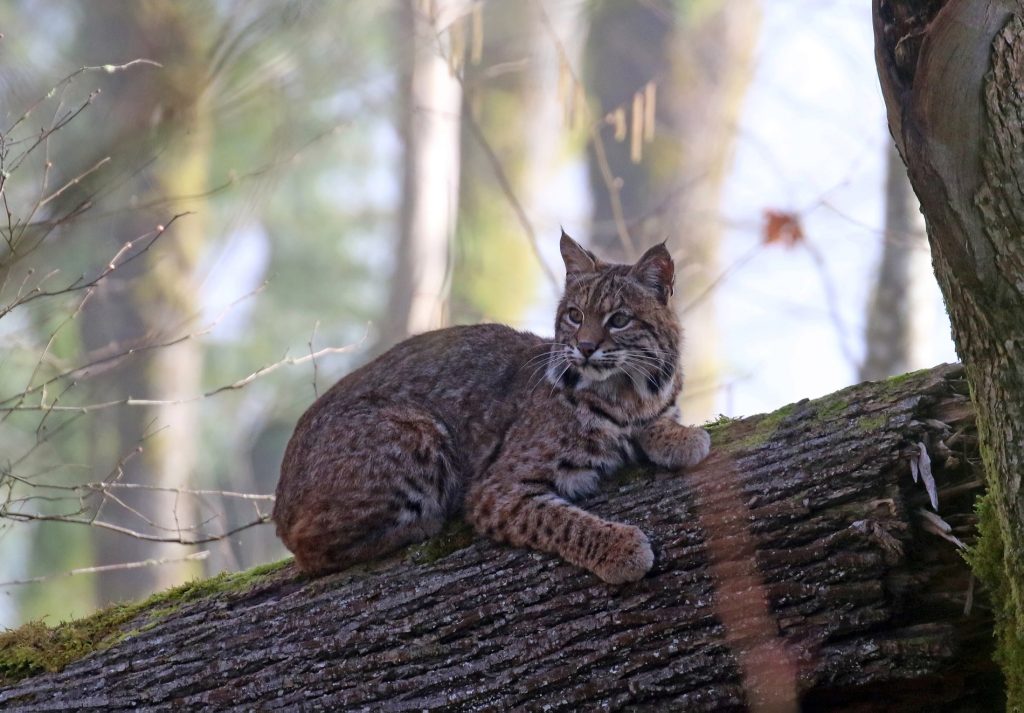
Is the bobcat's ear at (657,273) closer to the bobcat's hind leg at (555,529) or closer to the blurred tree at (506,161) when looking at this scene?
the bobcat's hind leg at (555,529)

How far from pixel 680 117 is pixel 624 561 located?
32.1 ft

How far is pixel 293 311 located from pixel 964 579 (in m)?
20.4

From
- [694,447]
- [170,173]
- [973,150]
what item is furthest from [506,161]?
[973,150]

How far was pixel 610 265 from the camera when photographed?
5.64 meters

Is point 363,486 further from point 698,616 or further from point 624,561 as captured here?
point 698,616

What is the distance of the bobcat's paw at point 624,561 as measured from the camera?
4.02 metres

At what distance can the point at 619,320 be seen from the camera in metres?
5.19

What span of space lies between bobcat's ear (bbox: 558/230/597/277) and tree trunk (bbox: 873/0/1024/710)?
231cm

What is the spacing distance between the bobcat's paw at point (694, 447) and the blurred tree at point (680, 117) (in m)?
7.08

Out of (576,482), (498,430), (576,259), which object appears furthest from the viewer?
(576,259)

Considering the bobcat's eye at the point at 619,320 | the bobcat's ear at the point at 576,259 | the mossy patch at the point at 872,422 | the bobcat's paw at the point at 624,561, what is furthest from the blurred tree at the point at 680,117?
the bobcat's paw at the point at 624,561

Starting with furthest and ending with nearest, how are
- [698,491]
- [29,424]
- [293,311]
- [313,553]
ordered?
1. [293,311]
2. [29,424]
3. [313,553]
4. [698,491]

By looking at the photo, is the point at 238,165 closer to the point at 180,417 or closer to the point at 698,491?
the point at 180,417

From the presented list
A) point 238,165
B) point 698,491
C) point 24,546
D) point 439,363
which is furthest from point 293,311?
point 698,491
